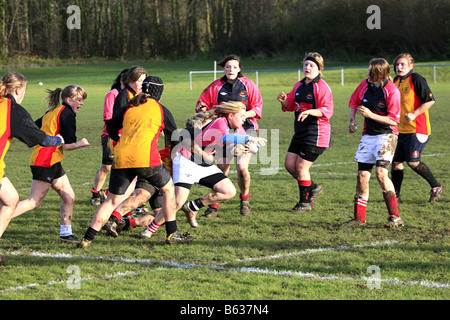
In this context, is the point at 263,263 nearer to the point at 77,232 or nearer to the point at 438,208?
the point at 77,232

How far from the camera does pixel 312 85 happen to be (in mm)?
8383

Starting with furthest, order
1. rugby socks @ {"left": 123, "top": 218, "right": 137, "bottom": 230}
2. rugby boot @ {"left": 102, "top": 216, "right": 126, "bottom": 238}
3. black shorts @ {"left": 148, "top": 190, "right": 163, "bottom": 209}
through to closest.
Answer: black shorts @ {"left": 148, "top": 190, "right": 163, "bottom": 209} → rugby socks @ {"left": 123, "top": 218, "right": 137, "bottom": 230} → rugby boot @ {"left": 102, "top": 216, "right": 126, "bottom": 238}

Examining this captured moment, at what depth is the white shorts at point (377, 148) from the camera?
7371 millimetres

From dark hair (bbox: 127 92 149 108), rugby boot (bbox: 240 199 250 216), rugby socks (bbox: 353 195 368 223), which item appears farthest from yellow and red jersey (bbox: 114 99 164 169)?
rugby socks (bbox: 353 195 368 223)

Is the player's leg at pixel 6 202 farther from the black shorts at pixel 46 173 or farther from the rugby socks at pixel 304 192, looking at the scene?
the rugby socks at pixel 304 192

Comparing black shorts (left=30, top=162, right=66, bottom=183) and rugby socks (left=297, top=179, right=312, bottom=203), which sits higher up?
black shorts (left=30, top=162, right=66, bottom=183)

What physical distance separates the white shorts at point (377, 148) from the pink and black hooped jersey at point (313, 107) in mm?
978

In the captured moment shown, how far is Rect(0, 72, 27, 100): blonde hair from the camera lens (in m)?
5.69

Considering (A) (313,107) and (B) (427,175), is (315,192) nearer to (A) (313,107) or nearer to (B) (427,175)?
(A) (313,107)

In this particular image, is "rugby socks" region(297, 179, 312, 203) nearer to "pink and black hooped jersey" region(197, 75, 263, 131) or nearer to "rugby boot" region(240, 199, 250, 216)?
"rugby boot" region(240, 199, 250, 216)

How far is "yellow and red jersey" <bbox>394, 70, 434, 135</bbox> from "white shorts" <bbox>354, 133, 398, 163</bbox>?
137cm

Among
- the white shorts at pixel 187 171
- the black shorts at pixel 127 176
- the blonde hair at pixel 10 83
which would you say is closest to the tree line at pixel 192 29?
the white shorts at pixel 187 171

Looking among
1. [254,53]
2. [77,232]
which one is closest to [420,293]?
[77,232]

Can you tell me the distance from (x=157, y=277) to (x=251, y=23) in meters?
59.5
